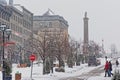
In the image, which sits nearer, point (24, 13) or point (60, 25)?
point (24, 13)

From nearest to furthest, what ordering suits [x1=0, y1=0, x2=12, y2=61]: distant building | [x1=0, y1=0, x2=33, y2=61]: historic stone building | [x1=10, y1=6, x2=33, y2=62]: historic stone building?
[x1=0, y1=0, x2=12, y2=61]: distant building → [x1=0, y1=0, x2=33, y2=61]: historic stone building → [x1=10, y1=6, x2=33, y2=62]: historic stone building

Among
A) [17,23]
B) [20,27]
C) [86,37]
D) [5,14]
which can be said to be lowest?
[86,37]

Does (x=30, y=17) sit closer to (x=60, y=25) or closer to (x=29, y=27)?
(x=29, y=27)

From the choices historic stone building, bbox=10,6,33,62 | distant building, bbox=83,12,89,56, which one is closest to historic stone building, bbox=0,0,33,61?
historic stone building, bbox=10,6,33,62

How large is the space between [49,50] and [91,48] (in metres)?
77.5

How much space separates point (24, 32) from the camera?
445 ft

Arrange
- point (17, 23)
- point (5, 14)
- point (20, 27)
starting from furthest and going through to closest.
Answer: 1. point (20, 27)
2. point (17, 23)
3. point (5, 14)

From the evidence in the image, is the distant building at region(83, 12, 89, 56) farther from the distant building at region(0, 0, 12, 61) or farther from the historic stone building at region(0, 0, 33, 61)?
the distant building at region(0, 0, 12, 61)

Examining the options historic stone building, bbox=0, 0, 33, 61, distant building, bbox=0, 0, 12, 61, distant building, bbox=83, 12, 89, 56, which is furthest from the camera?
distant building, bbox=83, 12, 89, 56

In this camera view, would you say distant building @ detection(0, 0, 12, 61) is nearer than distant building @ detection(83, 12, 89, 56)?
Yes

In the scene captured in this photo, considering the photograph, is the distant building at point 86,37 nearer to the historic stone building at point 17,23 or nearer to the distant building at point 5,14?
the historic stone building at point 17,23

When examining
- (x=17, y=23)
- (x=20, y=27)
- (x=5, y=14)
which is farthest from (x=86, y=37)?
(x=5, y=14)

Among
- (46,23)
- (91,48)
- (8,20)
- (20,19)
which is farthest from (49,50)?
(46,23)

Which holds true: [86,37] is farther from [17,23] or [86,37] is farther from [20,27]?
[17,23]
